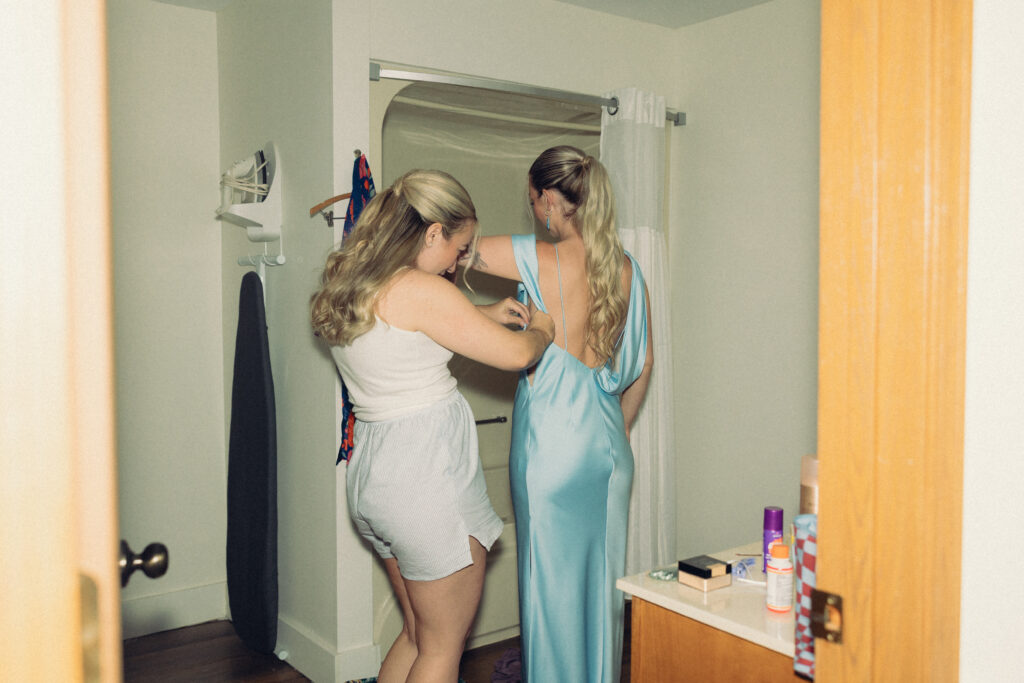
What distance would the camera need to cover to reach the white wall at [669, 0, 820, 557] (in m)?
2.95

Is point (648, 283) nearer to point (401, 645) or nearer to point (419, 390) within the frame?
point (419, 390)

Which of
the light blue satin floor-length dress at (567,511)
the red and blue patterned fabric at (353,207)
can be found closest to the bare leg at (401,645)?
the light blue satin floor-length dress at (567,511)

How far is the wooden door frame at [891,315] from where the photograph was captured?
2.86ft

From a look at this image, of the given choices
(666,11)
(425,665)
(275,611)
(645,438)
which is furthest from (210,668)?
(666,11)

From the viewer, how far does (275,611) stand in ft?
9.17

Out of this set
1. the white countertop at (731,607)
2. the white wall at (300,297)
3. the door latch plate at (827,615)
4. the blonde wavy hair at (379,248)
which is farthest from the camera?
the white wall at (300,297)

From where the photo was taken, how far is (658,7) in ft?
10.3

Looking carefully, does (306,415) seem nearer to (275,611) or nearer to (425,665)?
(275,611)

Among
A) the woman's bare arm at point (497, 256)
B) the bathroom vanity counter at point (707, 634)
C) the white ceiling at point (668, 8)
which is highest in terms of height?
the white ceiling at point (668, 8)

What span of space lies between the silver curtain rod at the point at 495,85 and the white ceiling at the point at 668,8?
35 cm

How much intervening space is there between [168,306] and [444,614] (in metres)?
1.93

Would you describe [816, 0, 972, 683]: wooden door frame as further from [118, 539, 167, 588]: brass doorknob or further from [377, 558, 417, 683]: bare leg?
[377, 558, 417, 683]: bare leg

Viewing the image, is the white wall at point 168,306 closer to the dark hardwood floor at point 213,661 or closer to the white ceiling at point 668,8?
the dark hardwood floor at point 213,661

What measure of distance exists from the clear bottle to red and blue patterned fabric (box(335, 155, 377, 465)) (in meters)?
1.41
